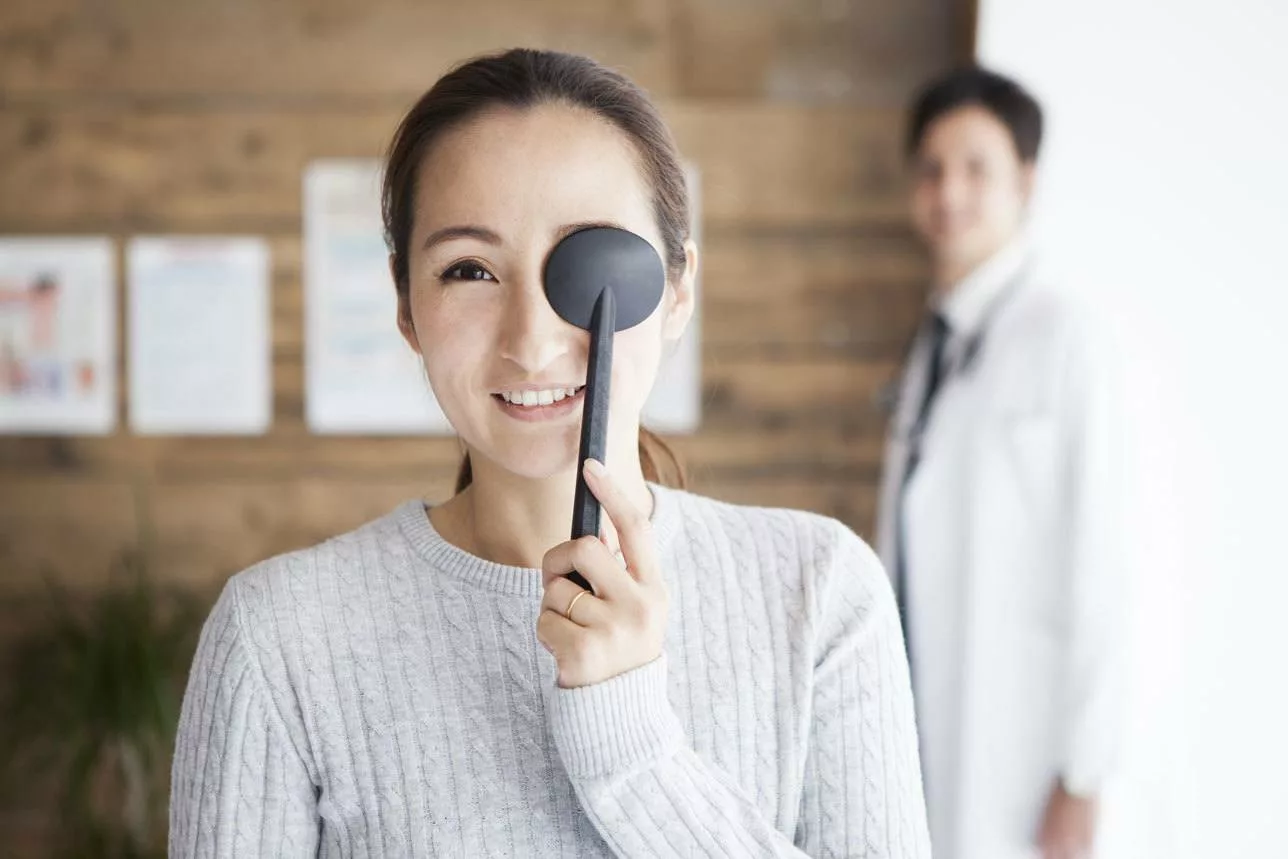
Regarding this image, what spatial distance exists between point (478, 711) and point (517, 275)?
0.32 metres

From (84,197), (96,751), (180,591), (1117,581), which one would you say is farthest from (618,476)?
(84,197)

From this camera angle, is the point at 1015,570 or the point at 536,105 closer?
the point at 536,105

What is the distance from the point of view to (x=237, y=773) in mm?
856

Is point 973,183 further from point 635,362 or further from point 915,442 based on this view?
point 635,362

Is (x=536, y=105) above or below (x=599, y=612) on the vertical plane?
above

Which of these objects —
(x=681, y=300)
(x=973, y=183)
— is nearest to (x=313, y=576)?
(x=681, y=300)

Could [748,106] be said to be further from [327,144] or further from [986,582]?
[986,582]

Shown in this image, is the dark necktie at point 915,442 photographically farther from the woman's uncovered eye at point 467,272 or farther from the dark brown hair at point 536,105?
the woman's uncovered eye at point 467,272

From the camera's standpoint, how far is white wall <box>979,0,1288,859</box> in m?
1.97

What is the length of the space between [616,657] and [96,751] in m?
1.82

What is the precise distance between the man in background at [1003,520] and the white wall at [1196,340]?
0.22 metres

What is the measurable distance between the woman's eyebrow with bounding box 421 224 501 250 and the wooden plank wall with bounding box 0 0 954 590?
172 centimetres

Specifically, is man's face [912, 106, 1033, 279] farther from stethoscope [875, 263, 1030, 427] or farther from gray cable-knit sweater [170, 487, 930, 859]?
gray cable-knit sweater [170, 487, 930, 859]

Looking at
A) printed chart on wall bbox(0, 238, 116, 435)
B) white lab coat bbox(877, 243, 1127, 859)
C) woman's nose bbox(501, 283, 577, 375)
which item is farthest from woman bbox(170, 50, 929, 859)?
printed chart on wall bbox(0, 238, 116, 435)
